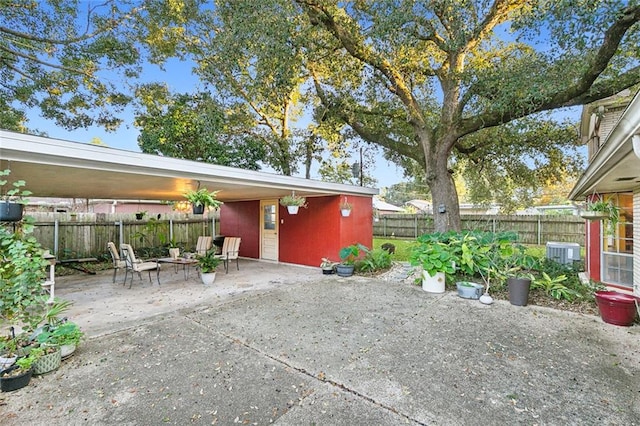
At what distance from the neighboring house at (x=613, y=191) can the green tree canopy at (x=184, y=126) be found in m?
8.92

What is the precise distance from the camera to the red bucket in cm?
364

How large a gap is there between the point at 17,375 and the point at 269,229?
6.83 metres

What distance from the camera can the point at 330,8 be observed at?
19.7ft

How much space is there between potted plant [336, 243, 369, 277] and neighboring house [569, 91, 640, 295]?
446 cm

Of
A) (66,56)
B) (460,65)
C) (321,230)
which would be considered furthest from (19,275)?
(460,65)

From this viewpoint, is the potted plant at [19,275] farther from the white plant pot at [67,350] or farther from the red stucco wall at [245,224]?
the red stucco wall at [245,224]

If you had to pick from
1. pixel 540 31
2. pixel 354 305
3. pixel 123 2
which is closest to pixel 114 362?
pixel 354 305

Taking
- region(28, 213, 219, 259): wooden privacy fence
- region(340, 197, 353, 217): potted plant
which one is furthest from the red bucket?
region(28, 213, 219, 259): wooden privacy fence

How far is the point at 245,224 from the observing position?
984 centimetres

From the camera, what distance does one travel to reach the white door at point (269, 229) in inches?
348

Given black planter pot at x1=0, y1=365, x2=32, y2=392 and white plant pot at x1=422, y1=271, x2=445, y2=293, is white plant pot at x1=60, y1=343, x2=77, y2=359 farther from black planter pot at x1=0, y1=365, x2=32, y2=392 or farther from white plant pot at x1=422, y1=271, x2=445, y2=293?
white plant pot at x1=422, y1=271, x2=445, y2=293

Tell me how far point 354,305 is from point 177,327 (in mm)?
2521

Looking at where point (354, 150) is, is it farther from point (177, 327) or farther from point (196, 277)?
point (177, 327)

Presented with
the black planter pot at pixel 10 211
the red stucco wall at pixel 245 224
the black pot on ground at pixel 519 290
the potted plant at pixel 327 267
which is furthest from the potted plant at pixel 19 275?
the red stucco wall at pixel 245 224
